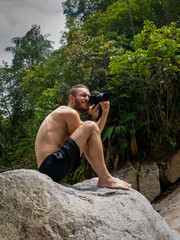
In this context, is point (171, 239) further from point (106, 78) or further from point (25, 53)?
point (25, 53)

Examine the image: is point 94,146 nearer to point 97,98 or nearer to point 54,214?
point 97,98

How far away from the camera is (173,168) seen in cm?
721

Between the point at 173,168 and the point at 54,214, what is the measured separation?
18.4 ft

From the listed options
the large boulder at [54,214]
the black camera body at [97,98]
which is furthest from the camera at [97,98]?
the large boulder at [54,214]

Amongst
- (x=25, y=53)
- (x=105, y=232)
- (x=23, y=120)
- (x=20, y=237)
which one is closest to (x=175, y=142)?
(x=105, y=232)

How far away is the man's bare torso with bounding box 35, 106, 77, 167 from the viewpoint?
9.96ft

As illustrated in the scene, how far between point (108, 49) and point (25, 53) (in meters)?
15.3

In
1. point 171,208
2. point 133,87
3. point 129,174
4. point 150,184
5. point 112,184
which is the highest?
point 133,87

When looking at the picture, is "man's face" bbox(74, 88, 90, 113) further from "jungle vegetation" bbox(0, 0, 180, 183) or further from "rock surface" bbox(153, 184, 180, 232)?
"jungle vegetation" bbox(0, 0, 180, 183)

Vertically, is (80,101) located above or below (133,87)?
below

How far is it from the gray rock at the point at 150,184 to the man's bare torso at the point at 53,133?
4417 millimetres

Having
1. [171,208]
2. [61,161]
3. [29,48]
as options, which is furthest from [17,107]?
[61,161]

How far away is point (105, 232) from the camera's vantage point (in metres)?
2.38

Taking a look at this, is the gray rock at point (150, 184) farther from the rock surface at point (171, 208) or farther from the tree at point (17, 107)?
the tree at point (17, 107)
